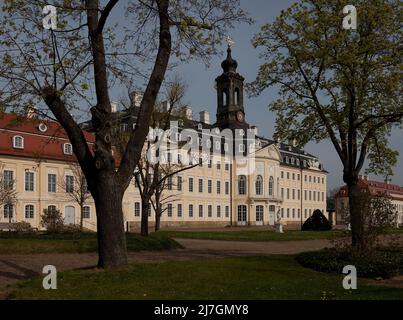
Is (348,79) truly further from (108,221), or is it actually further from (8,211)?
(8,211)

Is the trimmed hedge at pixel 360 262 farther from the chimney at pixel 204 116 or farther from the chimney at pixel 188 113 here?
the chimney at pixel 204 116

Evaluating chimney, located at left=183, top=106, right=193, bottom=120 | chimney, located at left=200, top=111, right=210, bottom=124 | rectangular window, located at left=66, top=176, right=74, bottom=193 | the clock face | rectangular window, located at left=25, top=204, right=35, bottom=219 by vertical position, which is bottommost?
rectangular window, located at left=25, top=204, right=35, bottom=219

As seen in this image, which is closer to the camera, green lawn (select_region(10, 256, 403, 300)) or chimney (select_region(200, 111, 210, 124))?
green lawn (select_region(10, 256, 403, 300))

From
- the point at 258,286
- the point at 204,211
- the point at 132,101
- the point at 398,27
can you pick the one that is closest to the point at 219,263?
the point at 258,286

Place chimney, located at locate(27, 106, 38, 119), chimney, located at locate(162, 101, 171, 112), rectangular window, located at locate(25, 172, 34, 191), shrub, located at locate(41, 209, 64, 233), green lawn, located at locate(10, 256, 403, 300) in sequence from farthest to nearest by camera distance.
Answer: rectangular window, located at locate(25, 172, 34, 191)
chimney, located at locate(162, 101, 171, 112)
shrub, located at locate(41, 209, 64, 233)
chimney, located at locate(27, 106, 38, 119)
green lawn, located at locate(10, 256, 403, 300)

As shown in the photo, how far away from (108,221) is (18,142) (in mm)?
33223

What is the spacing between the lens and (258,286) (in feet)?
31.8

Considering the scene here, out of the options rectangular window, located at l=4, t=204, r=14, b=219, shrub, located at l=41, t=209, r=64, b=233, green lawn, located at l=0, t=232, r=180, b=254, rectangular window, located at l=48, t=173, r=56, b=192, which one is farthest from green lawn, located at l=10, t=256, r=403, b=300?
rectangular window, located at l=48, t=173, r=56, b=192

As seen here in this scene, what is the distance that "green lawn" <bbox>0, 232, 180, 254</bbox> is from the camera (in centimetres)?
1754

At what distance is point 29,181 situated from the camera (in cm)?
4238

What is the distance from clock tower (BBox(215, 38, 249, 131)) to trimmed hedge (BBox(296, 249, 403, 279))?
157ft

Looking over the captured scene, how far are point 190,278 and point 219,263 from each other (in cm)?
297

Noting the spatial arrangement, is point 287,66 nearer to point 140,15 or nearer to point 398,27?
point 398,27

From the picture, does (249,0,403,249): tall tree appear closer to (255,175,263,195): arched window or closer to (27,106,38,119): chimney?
(27,106,38,119): chimney
